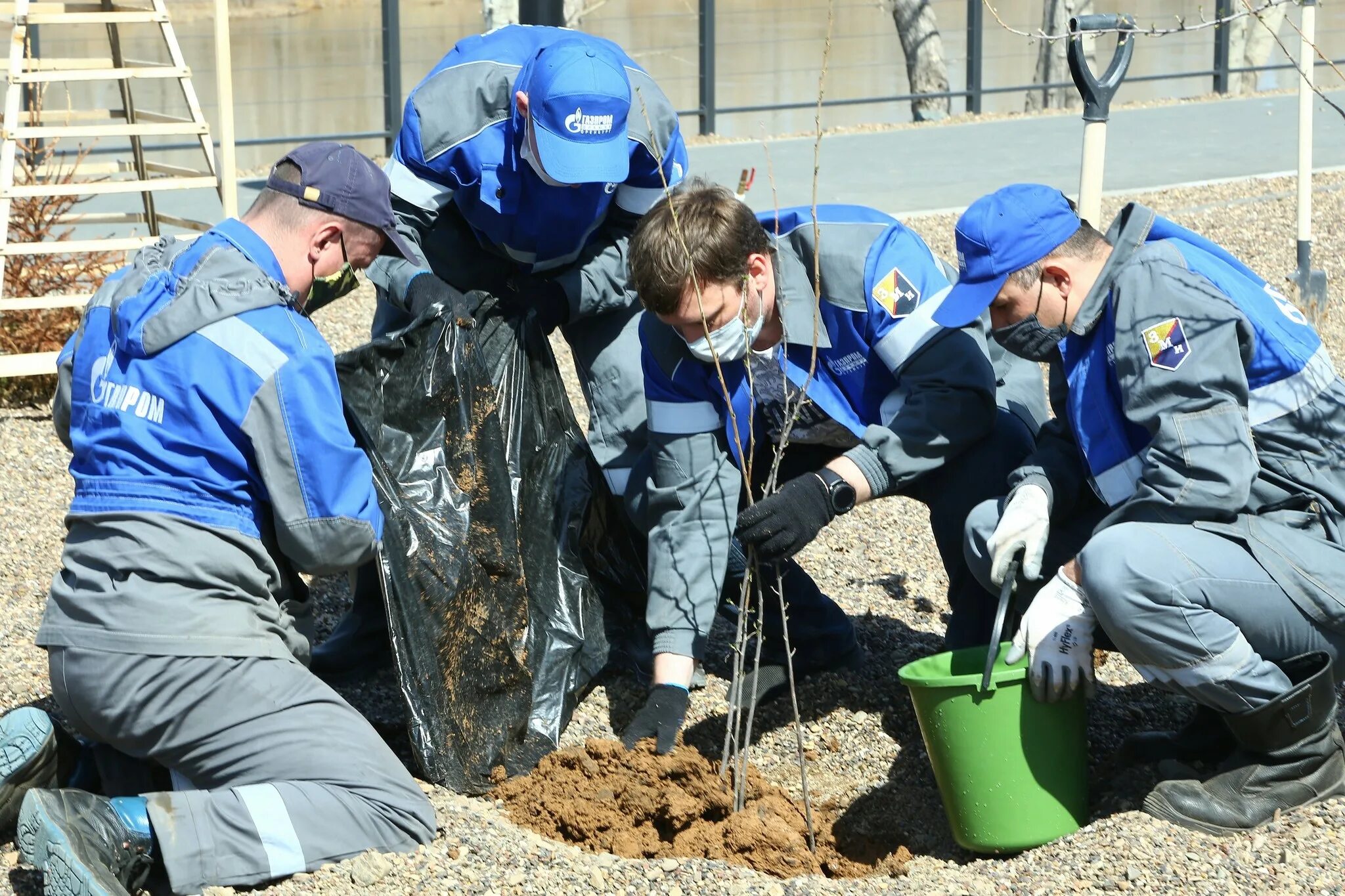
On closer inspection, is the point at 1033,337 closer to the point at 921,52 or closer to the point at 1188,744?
the point at 1188,744

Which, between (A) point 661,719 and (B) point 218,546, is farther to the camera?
(A) point 661,719

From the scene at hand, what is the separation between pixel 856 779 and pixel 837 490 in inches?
26.8

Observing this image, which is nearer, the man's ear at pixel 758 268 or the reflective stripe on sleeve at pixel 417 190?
the man's ear at pixel 758 268

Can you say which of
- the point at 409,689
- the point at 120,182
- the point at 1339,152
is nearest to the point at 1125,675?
the point at 409,689

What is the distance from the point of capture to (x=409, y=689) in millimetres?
2898

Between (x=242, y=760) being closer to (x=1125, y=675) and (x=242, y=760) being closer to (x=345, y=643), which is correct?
(x=345, y=643)

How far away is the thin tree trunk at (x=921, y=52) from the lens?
13.4 m

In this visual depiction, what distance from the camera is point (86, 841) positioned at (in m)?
2.30

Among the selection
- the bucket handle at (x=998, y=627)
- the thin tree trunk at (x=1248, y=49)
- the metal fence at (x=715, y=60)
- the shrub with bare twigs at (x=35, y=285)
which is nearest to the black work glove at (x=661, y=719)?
the bucket handle at (x=998, y=627)

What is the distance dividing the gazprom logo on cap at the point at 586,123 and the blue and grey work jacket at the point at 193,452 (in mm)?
892

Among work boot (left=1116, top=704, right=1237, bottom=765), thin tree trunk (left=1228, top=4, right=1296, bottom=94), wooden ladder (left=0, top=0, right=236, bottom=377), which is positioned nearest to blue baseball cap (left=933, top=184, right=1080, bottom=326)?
work boot (left=1116, top=704, right=1237, bottom=765)

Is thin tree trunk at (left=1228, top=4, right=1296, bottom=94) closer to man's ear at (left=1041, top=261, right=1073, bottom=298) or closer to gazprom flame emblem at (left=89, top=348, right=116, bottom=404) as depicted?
man's ear at (left=1041, top=261, right=1073, bottom=298)

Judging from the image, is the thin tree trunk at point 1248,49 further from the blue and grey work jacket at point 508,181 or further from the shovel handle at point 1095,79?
the blue and grey work jacket at point 508,181

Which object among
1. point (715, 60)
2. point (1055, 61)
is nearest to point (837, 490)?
point (1055, 61)
